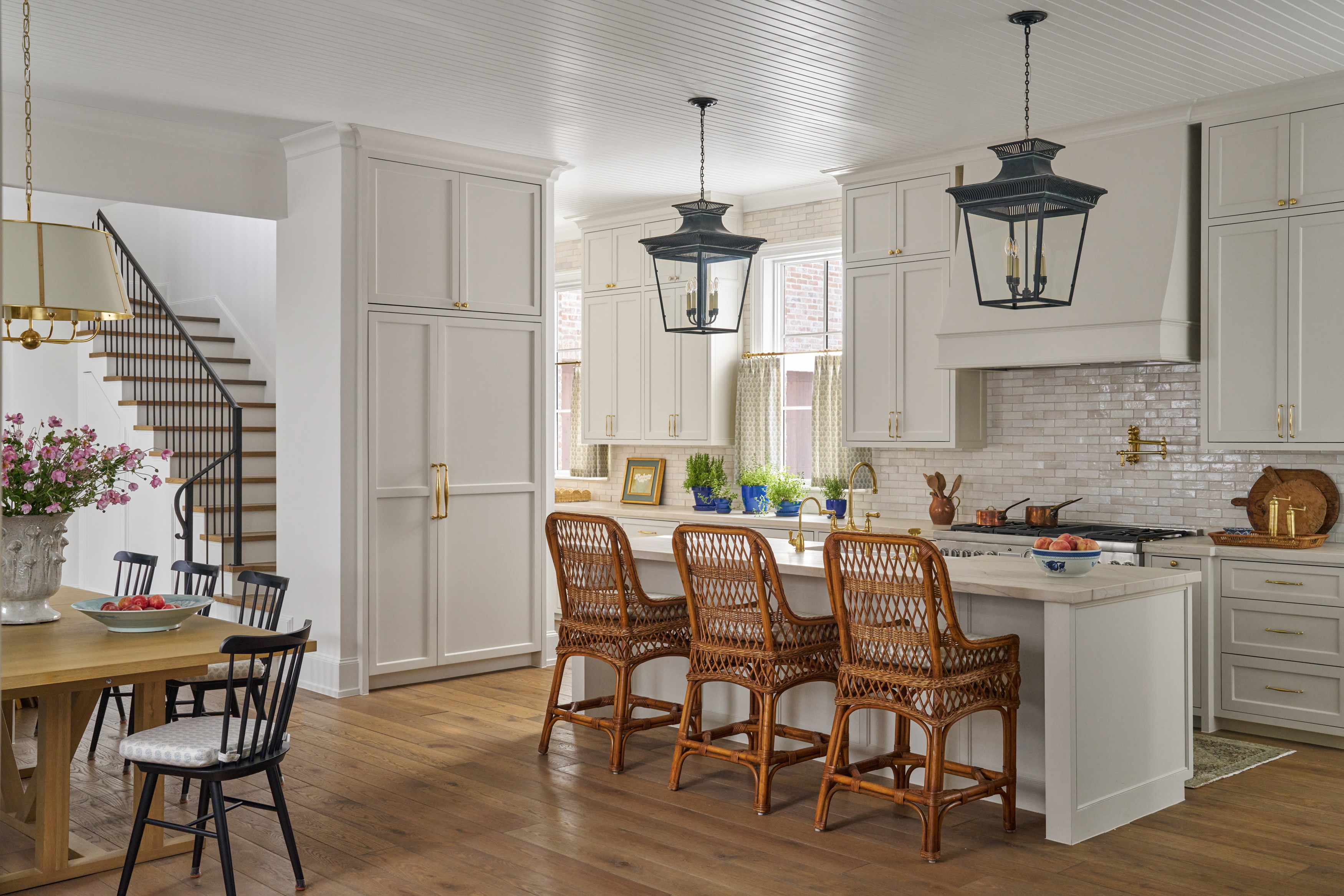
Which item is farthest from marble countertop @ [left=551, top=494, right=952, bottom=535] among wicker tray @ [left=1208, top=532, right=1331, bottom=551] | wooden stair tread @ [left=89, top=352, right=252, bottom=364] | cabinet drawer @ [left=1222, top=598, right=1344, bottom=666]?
wooden stair tread @ [left=89, top=352, right=252, bottom=364]

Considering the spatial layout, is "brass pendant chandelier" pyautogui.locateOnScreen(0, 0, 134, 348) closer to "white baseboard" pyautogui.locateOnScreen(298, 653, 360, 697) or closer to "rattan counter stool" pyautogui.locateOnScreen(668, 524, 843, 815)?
"rattan counter stool" pyautogui.locateOnScreen(668, 524, 843, 815)

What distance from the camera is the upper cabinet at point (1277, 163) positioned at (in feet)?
16.6

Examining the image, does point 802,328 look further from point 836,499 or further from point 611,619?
point 611,619

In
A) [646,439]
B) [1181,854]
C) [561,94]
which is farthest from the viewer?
[646,439]

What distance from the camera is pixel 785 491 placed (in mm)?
7324

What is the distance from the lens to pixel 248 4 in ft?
13.7

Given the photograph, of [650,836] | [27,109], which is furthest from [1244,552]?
[27,109]

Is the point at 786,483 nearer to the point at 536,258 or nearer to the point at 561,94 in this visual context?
the point at 536,258

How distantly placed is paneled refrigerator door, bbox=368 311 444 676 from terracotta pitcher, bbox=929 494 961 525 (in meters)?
2.74

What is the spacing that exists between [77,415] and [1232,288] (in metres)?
7.87

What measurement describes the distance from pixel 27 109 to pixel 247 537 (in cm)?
379

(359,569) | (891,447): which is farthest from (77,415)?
(891,447)

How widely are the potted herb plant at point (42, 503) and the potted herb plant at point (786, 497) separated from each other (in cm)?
414

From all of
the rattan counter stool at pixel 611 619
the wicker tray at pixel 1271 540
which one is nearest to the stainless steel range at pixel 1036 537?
the wicker tray at pixel 1271 540
